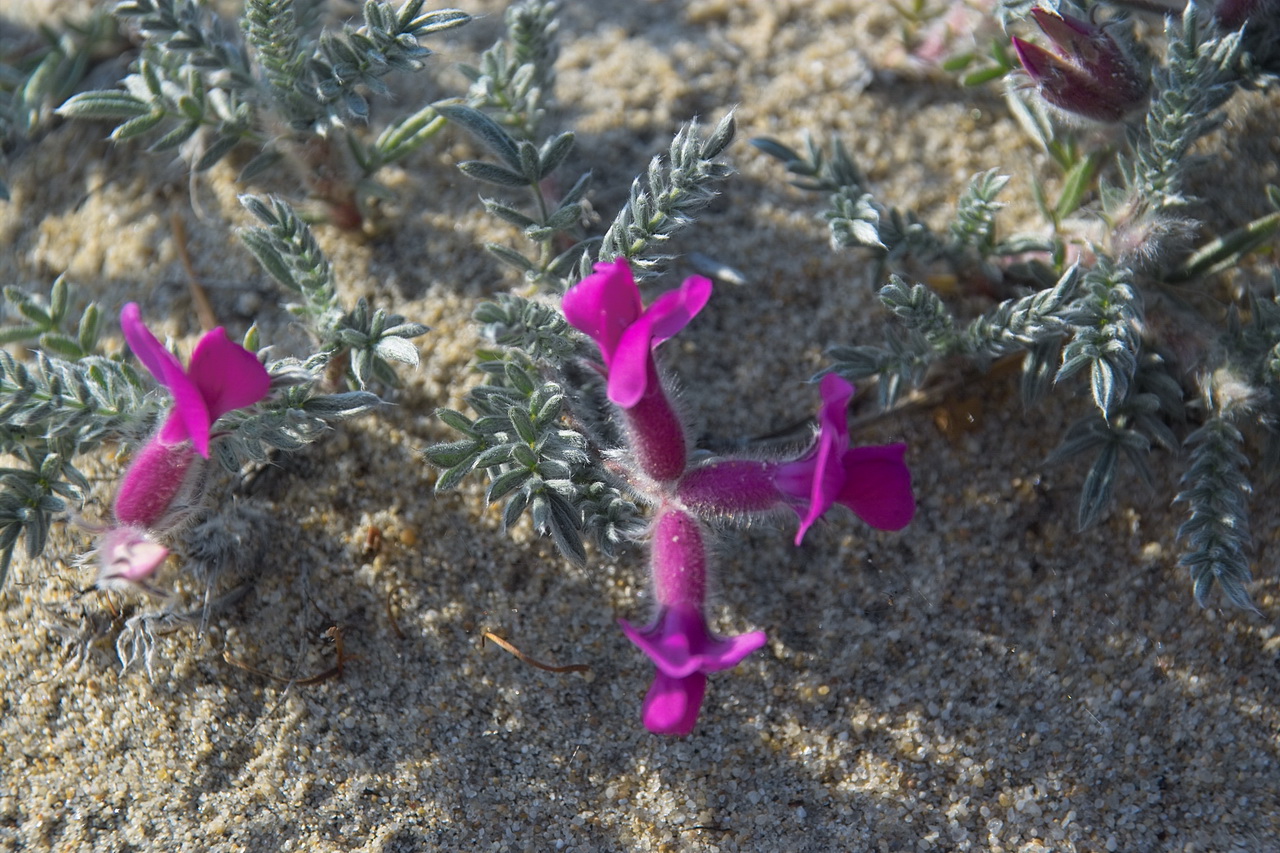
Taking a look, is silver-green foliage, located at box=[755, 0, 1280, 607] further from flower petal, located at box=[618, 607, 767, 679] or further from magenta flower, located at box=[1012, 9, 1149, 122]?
flower petal, located at box=[618, 607, 767, 679]

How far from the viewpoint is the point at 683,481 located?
2477 mm

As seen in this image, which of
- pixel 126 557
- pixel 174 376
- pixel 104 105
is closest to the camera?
pixel 174 376

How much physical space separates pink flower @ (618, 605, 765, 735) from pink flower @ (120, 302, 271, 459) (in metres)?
0.90

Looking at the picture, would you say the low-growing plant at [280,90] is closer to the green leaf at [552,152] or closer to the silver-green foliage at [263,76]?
the silver-green foliage at [263,76]

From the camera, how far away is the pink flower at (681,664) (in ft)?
6.74

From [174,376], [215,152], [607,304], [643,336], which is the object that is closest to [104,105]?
[215,152]

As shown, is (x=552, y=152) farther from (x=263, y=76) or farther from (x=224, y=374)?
(x=224, y=374)

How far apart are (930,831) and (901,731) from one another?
0.24m

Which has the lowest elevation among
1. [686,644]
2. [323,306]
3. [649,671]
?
[649,671]

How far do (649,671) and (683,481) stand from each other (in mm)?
524

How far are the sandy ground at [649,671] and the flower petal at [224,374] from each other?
60 centimetres

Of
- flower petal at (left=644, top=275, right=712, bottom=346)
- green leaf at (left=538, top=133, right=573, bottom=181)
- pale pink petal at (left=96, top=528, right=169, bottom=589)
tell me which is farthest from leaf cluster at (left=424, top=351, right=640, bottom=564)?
pale pink petal at (left=96, top=528, right=169, bottom=589)

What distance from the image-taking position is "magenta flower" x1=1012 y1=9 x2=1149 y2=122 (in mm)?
2635

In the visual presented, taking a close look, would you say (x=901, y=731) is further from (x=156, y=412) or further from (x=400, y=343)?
(x=156, y=412)
